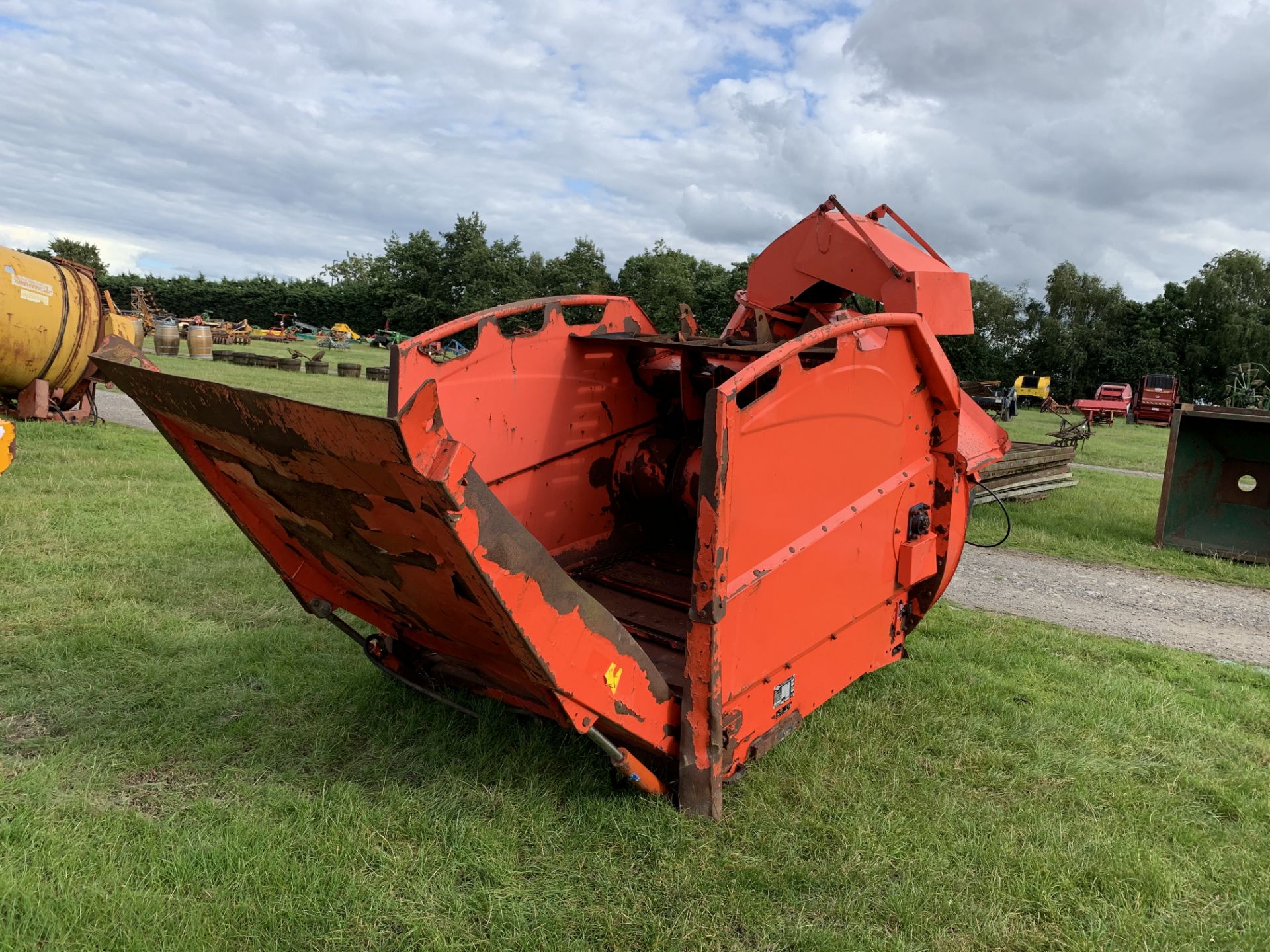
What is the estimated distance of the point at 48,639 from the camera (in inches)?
155

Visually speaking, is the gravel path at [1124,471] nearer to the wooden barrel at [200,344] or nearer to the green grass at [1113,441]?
the green grass at [1113,441]

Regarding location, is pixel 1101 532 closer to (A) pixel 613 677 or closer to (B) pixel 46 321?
(A) pixel 613 677

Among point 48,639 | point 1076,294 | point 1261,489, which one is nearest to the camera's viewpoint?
point 48,639

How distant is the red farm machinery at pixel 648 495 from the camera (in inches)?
90.3

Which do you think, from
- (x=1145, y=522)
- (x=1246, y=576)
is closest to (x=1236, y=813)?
(x=1246, y=576)

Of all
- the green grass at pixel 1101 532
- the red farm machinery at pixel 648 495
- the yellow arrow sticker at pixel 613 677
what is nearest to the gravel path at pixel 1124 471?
the green grass at pixel 1101 532

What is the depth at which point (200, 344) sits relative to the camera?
2412 centimetres

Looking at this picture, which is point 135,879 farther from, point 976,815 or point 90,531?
point 90,531

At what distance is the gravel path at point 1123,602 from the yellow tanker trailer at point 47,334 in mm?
8459

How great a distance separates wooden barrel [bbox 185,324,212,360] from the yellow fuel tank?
15143 millimetres

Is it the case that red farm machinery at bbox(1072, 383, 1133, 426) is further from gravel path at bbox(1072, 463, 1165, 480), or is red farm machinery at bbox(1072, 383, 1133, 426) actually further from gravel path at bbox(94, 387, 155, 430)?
gravel path at bbox(94, 387, 155, 430)

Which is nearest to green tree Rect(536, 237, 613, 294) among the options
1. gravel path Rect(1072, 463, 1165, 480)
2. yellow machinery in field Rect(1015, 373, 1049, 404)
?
yellow machinery in field Rect(1015, 373, 1049, 404)

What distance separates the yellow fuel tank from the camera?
8641mm

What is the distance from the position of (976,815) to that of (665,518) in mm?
2025
